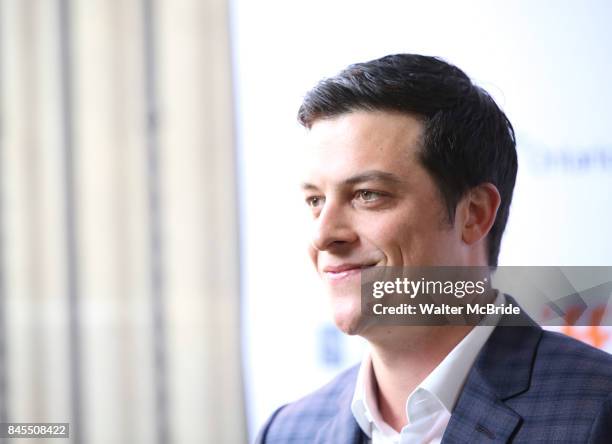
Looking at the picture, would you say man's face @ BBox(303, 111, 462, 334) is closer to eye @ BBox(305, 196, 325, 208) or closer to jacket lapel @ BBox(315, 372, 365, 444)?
eye @ BBox(305, 196, 325, 208)

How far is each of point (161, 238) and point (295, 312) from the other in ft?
1.13

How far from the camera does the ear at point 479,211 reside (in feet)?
3.39

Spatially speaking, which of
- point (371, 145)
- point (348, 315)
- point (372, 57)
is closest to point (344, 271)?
point (348, 315)

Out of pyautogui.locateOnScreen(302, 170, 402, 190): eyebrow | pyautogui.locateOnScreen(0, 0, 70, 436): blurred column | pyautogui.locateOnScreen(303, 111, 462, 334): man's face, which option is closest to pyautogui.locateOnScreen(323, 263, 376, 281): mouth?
pyautogui.locateOnScreen(303, 111, 462, 334): man's face

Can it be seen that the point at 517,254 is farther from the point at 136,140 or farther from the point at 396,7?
the point at 136,140

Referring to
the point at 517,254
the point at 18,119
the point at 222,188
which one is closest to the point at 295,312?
the point at 222,188

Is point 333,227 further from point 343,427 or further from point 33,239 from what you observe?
point 33,239

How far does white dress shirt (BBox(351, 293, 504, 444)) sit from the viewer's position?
3.14 feet

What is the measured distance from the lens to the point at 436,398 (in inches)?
37.7

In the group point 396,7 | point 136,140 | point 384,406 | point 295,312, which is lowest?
point 384,406

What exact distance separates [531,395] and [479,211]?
0.25 metres

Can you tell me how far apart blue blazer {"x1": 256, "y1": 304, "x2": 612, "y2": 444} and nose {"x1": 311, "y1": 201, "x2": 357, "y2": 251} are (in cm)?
22

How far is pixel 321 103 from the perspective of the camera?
3.34ft

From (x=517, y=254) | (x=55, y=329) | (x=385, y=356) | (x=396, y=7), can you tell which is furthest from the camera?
(x=55, y=329)
